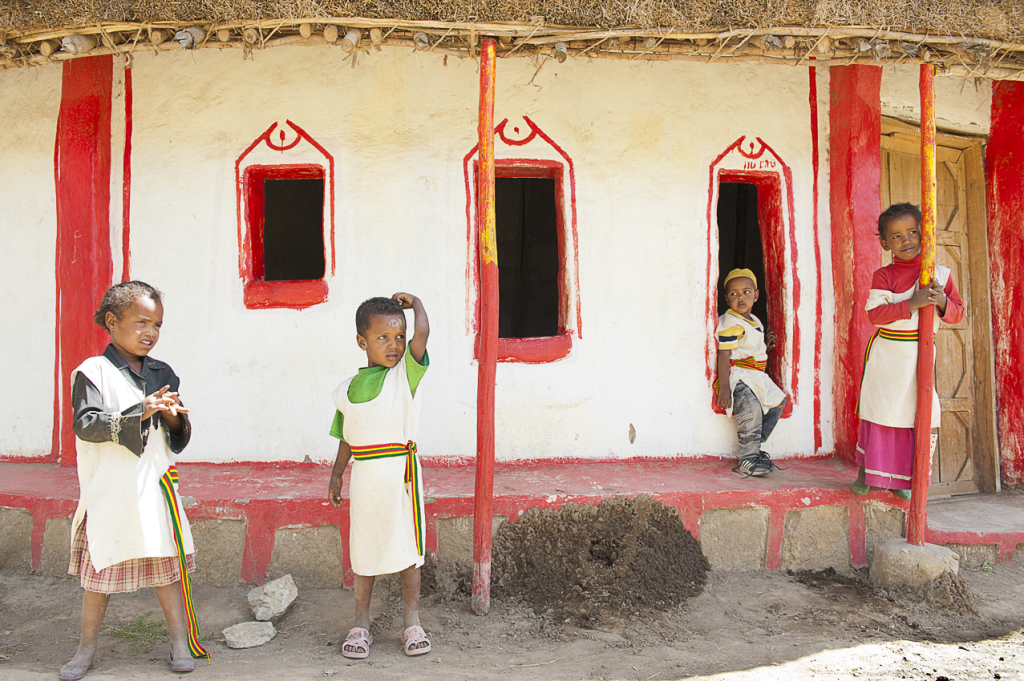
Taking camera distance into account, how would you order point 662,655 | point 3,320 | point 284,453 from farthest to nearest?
point 3,320
point 284,453
point 662,655

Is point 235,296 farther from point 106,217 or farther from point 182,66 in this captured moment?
point 182,66

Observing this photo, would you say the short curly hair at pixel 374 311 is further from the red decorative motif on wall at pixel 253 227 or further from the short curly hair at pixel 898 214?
the short curly hair at pixel 898 214

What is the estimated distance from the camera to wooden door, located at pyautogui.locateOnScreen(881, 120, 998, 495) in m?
4.75

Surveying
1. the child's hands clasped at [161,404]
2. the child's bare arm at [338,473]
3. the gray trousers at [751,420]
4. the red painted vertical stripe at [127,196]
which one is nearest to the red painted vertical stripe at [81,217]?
the red painted vertical stripe at [127,196]

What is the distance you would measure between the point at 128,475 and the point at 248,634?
3.14ft

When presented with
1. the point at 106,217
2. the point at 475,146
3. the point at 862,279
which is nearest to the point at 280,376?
the point at 106,217

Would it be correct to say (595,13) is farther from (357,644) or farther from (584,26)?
(357,644)

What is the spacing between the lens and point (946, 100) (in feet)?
14.9

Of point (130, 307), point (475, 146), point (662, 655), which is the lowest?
point (662, 655)

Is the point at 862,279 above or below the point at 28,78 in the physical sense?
below

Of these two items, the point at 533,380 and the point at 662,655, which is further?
the point at 533,380

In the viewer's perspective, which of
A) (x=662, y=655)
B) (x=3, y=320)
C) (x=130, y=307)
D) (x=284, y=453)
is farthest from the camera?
(x=3, y=320)

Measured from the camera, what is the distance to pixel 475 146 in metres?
4.17

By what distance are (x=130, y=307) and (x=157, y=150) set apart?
1.96 m
